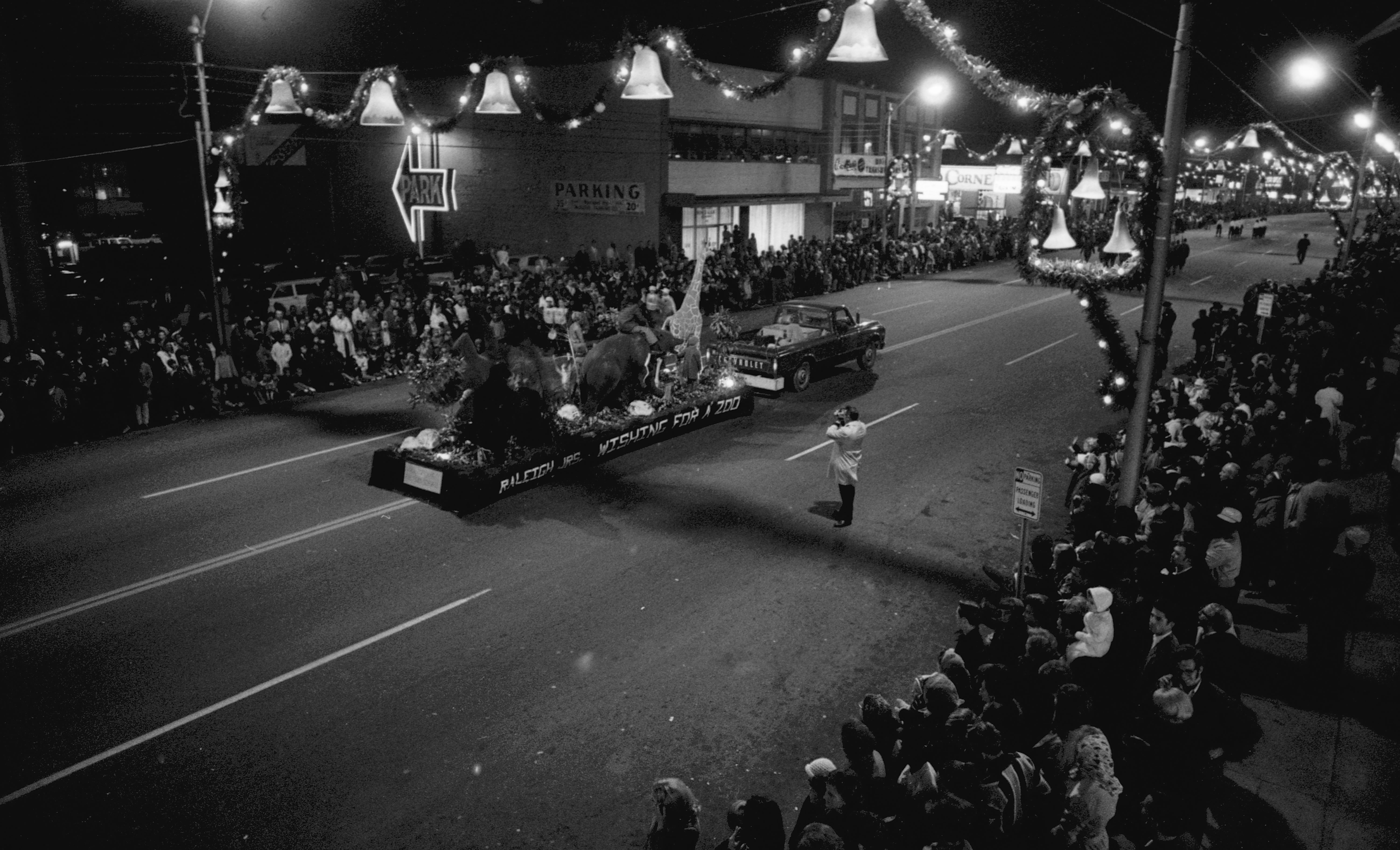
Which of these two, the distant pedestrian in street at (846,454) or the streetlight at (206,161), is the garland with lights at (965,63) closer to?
the distant pedestrian in street at (846,454)

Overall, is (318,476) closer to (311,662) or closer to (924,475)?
(311,662)

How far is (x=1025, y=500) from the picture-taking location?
25.5ft

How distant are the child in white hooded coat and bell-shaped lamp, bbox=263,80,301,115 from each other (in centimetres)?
1497

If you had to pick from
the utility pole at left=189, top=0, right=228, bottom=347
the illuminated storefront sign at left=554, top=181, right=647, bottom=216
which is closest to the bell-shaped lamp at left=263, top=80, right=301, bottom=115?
the utility pole at left=189, top=0, right=228, bottom=347

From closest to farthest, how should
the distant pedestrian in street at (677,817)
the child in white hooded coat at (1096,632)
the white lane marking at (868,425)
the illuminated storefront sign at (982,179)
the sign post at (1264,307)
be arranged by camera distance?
the distant pedestrian in street at (677,817)
the child in white hooded coat at (1096,632)
the white lane marking at (868,425)
the sign post at (1264,307)
the illuminated storefront sign at (982,179)

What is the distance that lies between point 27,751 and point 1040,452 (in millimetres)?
12907

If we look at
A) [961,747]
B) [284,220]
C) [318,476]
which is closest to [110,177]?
[284,220]

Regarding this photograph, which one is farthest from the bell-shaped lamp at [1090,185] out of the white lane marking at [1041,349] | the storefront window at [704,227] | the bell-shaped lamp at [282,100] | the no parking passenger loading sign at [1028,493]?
the storefront window at [704,227]

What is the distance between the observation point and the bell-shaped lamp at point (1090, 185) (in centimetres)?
949

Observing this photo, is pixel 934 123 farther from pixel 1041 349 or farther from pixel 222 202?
pixel 222 202

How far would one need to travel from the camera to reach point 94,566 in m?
→ 9.35

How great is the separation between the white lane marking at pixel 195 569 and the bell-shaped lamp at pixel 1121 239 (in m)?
8.75

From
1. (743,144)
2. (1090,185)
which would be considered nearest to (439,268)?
(743,144)

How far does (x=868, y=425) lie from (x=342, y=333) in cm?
1131
